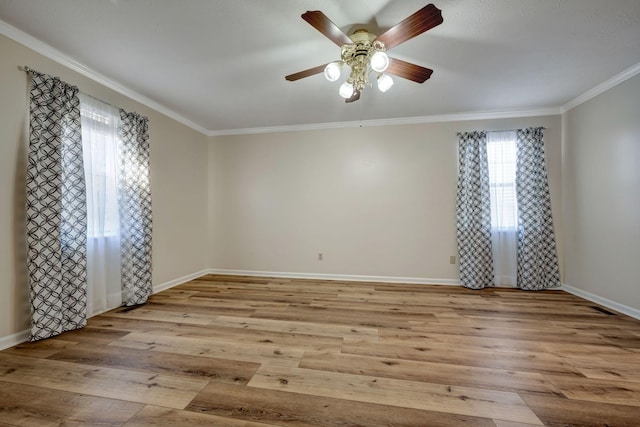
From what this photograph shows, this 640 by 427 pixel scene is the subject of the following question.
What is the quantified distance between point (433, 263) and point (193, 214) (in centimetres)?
380

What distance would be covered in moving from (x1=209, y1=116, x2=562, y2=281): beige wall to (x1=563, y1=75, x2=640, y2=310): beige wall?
254 mm

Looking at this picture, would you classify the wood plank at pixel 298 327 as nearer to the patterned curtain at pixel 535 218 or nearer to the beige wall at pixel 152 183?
the beige wall at pixel 152 183

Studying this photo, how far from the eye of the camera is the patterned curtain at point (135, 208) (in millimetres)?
2826

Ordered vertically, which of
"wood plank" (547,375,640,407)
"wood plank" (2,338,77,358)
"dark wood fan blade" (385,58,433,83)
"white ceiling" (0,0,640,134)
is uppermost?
"white ceiling" (0,0,640,134)

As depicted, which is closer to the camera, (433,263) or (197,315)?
(197,315)

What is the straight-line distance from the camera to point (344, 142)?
157 inches

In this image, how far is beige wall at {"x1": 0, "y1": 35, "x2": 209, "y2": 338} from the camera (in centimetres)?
194

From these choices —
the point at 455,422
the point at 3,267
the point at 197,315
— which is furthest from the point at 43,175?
the point at 455,422

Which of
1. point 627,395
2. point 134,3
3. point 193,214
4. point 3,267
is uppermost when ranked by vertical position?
point 134,3

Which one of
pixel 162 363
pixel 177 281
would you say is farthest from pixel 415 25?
pixel 177 281

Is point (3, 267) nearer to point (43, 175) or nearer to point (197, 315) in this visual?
point (43, 175)

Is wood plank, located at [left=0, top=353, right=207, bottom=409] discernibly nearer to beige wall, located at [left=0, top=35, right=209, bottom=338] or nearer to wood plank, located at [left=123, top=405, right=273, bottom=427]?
wood plank, located at [left=123, top=405, right=273, bottom=427]

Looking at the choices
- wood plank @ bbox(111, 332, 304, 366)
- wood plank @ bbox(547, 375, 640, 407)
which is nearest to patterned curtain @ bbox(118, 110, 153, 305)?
wood plank @ bbox(111, 332, 304, 366)

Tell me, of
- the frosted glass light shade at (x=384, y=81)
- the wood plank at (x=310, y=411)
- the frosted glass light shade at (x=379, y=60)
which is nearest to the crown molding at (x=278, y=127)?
the frosted glass light shade at (x=384, y=81)
